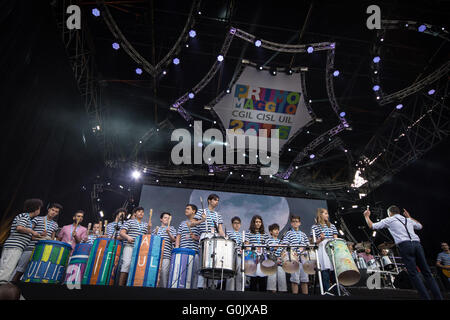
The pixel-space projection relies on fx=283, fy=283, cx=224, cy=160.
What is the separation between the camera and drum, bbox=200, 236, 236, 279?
3717 mm

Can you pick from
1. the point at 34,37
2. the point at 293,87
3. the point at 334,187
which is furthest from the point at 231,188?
the point at 34,37

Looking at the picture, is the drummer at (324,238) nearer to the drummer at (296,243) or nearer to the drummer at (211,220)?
the drummer at (296,243)

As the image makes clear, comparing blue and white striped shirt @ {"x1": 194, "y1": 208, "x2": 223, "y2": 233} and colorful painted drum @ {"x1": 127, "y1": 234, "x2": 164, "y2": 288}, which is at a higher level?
blue and white striped shirt @ {"x1": 194, "y1": 208, "x2": 223, "y2": 233}

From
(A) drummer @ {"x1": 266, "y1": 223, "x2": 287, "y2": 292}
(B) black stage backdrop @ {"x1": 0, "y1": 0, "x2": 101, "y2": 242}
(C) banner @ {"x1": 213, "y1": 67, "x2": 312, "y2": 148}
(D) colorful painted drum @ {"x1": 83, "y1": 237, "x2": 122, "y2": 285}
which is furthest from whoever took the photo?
(C) banner @ {"x1": 213, "y1": 67, "x2": 312, "y2": 148}

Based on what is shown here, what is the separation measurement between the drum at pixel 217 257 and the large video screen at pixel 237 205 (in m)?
6.29

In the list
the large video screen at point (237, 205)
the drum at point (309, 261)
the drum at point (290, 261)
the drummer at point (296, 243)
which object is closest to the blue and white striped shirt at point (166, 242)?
the drum at point (290, 261)

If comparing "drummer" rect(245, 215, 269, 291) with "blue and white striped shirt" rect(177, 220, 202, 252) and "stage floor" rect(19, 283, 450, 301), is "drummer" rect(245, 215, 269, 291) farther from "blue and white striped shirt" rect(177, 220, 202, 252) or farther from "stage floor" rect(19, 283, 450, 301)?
"stage floor" rect(19, 283, 450, 301)

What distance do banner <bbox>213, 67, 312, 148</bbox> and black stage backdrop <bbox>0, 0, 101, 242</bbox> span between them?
162 inches

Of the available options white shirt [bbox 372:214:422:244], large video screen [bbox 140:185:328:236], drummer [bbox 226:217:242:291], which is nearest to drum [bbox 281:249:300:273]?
drummer [bbox 226:217:242:291]

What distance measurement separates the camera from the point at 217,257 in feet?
12.2

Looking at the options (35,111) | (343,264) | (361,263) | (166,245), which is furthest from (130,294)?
(361,263)

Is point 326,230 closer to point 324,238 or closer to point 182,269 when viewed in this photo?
point 324,238

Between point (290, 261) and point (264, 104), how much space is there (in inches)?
205

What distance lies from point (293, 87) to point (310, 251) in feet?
16.6
